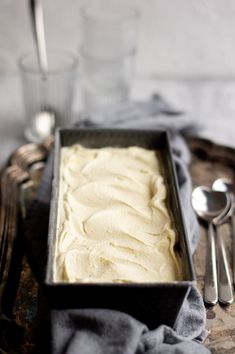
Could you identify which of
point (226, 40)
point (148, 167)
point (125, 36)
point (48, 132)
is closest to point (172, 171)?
point (148, 167)

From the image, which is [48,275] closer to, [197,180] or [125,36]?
[197,180]

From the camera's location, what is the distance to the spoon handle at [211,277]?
3.09 feet

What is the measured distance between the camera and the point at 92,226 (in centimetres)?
94

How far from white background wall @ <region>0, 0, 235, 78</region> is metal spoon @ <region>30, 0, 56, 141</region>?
8.9 inches

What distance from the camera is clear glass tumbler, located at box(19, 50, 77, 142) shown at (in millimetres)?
1441

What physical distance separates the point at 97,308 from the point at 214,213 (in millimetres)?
442

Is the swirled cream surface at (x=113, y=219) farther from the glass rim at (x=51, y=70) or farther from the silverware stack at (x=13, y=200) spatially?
the glass rim at (x=51, y=70)

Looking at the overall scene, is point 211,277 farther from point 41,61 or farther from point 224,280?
point 41,61

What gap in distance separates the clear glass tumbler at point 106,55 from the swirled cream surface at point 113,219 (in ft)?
1.43

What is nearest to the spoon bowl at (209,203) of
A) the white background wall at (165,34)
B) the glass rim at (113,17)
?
the glass rim at (113,17)

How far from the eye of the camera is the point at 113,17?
65.1 inches

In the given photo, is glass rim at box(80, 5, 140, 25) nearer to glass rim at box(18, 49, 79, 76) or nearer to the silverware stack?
glass rim at box(18, 49, 79, 76)

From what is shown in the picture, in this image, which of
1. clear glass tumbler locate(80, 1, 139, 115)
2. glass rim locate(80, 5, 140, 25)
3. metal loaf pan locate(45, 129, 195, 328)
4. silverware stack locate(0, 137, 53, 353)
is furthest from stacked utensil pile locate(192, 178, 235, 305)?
glass rim locate(80, 5, 140, 25)

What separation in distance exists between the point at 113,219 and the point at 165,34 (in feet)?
3.22
